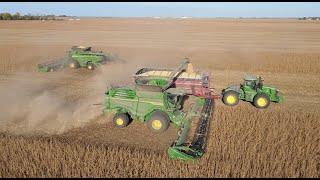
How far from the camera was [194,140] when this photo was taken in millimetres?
10945

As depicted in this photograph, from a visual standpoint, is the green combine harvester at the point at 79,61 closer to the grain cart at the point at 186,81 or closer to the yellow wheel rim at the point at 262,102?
the grain cart at the point at 186,81

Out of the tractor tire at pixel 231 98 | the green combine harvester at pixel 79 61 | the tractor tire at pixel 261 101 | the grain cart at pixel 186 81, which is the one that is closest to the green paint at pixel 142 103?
the grain cart at pixel 186 81

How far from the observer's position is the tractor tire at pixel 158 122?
11.5 metres

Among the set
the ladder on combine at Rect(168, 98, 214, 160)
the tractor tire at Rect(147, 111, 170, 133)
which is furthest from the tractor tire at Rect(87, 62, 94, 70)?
the tractor tire at Rect(147, 111, 170, 133)

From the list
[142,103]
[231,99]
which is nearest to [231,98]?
[231,99]

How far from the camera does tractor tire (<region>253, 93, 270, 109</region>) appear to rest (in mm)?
14391

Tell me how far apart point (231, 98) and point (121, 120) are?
486 centimetres

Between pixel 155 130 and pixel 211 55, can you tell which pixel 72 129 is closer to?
pixel 155 130

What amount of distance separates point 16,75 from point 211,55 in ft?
53.6

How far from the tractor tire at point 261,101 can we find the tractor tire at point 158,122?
4.57 metres

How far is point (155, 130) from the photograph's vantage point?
11.6 metres

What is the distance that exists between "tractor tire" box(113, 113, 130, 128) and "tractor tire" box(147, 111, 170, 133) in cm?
79

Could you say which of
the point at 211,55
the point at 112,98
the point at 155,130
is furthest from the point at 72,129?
the point at 211,55

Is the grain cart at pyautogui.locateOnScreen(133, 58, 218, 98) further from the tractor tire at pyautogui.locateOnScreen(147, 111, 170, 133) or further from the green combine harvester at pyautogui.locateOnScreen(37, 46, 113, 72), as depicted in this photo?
the green combine harvester at pyautogui.locateOnScreen(37, 46, 113, 72)
